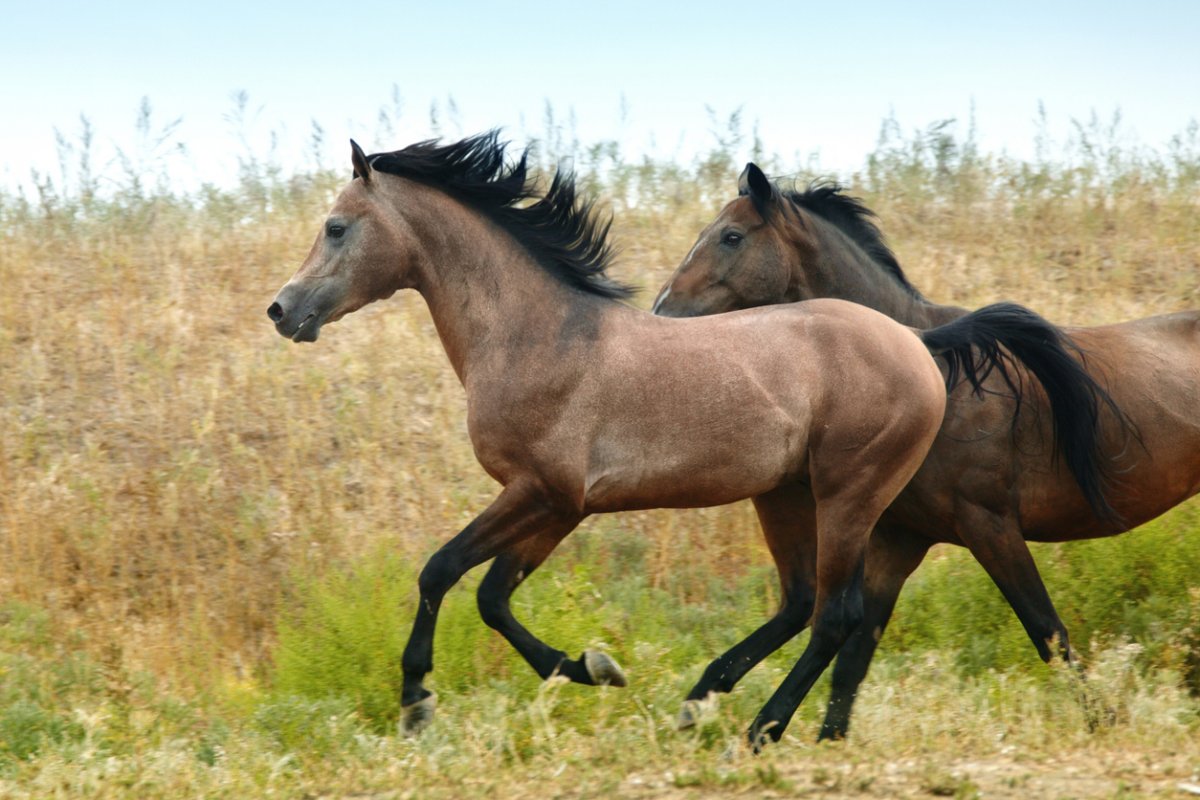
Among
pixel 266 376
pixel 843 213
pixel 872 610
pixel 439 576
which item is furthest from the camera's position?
pixel 266 376

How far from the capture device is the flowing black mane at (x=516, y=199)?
5.45m

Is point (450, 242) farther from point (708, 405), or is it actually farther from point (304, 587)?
point (304, 587)

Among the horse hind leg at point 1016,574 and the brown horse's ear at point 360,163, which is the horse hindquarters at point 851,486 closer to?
the horse hind leg at point 1016,574

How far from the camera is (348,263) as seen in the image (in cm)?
525

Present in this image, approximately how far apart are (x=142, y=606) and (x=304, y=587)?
3.40ft

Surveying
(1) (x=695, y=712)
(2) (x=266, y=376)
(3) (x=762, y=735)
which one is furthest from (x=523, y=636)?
(2) (x=266, y=376)

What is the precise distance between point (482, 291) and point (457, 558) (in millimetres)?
1051

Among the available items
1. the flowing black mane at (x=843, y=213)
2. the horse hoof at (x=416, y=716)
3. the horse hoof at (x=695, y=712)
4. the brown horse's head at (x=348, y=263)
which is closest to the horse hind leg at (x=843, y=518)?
the horse hoof at (x=695, y=712)

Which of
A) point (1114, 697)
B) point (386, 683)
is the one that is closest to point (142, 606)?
point (386, 683)

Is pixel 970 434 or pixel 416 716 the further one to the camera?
pixel 970 434

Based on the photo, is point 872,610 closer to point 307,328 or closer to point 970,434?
→ point 970,434

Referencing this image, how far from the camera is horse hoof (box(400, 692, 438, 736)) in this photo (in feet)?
16.7

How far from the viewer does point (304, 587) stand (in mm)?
7516

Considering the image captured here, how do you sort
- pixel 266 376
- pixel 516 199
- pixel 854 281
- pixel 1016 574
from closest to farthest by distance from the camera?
pixel 516 199 < pixel 1016 574 < pixel 854 281 < pixel 266 376
